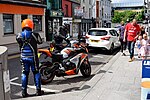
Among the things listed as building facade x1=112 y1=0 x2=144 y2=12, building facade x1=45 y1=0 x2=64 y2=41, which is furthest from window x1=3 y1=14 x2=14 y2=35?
building facade x1=112 y1=0 x2=144 y2=12

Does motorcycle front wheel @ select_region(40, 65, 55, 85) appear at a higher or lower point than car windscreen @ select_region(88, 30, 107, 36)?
lower

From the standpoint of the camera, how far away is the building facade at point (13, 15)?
18050 millimetres

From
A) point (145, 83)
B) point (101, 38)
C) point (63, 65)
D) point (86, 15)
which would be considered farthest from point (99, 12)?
point (145, 83)

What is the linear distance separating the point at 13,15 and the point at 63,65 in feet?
43.6

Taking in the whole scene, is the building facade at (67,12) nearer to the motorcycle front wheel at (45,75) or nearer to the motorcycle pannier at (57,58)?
the motorcycle pannier at (57,58)

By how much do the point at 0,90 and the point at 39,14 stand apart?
2141 centimetres

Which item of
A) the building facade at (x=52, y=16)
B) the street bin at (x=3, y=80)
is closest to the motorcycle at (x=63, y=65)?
the street bin at (x=3, y=80)

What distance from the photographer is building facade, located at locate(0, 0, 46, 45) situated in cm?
1805

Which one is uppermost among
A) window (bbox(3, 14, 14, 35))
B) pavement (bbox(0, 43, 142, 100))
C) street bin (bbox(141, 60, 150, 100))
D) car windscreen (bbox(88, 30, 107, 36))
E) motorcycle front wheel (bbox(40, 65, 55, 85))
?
window (bbox(3, 14, 14, 35))

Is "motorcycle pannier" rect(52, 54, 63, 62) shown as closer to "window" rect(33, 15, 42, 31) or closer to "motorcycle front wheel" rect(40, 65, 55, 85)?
"motorcycle front wheel" rect(40, 65, 55, 85)

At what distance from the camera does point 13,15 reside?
1948 cm

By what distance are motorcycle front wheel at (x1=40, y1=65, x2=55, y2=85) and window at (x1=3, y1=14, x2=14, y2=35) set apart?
12.5m

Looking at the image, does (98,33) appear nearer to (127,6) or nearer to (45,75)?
(45,75)

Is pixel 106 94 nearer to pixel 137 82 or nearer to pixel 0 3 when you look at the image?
pixel 137 82
